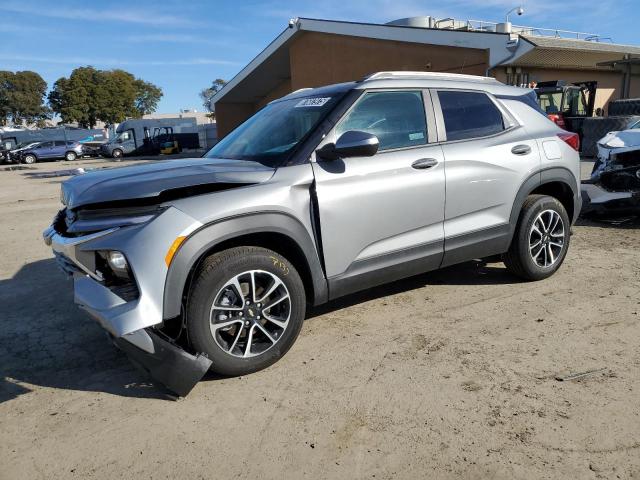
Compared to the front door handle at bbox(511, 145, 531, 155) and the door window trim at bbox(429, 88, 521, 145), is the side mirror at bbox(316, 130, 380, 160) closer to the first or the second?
the door window trim at bbox(429, 88, 521, 145)

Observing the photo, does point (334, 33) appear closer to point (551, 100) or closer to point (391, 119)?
point (551, 100)

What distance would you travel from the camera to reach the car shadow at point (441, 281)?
441 centimetres

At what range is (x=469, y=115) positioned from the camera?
4238 millimetres

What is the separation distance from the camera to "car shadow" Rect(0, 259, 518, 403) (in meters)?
3.25

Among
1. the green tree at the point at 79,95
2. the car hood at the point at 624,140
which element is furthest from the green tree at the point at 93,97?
the car hood at the point at 624,140

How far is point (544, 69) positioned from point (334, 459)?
72.6 ft

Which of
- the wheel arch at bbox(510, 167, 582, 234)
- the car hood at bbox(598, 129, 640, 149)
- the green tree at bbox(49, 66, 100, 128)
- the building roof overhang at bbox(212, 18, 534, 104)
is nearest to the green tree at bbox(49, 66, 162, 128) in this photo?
the green tree at bbox(49, 66, 100, 128)

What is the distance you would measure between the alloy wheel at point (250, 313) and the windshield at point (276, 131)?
0.84 meters

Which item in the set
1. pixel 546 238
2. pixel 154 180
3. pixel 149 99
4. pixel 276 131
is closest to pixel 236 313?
pixel 154 180

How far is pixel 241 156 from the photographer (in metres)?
3.87

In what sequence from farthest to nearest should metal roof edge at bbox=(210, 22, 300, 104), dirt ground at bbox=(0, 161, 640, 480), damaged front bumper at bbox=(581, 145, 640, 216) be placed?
1. metal roof edge at bbox=(210, 22, 300, 104)
2. damaged front bumper at bbox=(581, 145, 640, 216)
3. dirt ground at bbox=(0, 161, 640, 480)

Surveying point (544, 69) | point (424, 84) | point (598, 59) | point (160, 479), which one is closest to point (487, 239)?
point (424, 84)

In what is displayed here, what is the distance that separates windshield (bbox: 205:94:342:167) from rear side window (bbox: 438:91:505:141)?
100cm

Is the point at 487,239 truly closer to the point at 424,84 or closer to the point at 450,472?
the point at 424,84
